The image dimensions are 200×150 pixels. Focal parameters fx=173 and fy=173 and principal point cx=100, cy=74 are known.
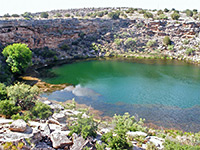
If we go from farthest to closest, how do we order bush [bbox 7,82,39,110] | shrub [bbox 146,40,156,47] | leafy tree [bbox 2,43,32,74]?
1. shrub [bbox 146,40,156,47]
2. leafy tree [bbox 2,43,32,74]
3. bush [bbox 7,82,39,110]

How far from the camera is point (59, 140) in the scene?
13.8 m

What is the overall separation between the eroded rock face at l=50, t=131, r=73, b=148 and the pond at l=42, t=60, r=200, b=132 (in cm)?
1206

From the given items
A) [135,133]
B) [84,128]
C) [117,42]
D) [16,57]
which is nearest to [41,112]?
[84,128]

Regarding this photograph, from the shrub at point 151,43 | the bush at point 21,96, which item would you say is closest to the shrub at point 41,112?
the bush at point 21,96

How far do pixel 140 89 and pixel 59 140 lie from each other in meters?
23.7

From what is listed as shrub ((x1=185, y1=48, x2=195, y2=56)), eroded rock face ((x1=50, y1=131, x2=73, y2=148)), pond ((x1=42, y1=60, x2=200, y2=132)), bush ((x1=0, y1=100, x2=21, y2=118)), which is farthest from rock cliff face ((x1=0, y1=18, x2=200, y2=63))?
eroded rock face ((x1=50, y1=131, x2=73, y2=148))

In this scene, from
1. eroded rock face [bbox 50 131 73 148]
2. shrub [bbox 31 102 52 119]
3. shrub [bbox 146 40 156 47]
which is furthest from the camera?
shrub [bbox 146 40 156 47]

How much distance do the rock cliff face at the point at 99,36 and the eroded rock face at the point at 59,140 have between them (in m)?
43.8

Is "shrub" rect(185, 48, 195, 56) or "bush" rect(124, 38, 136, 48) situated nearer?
"shrub" rect(185, 48, 195, 56)

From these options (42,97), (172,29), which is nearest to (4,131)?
(42,97)

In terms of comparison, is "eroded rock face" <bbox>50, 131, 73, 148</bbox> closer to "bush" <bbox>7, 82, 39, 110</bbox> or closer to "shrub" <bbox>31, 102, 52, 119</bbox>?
"shrub" <bbox>31, 102, 52, 119</bbox>

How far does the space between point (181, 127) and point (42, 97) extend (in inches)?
899

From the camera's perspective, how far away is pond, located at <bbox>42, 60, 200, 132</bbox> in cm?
2558

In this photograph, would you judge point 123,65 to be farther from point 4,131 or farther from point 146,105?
point 4,131
